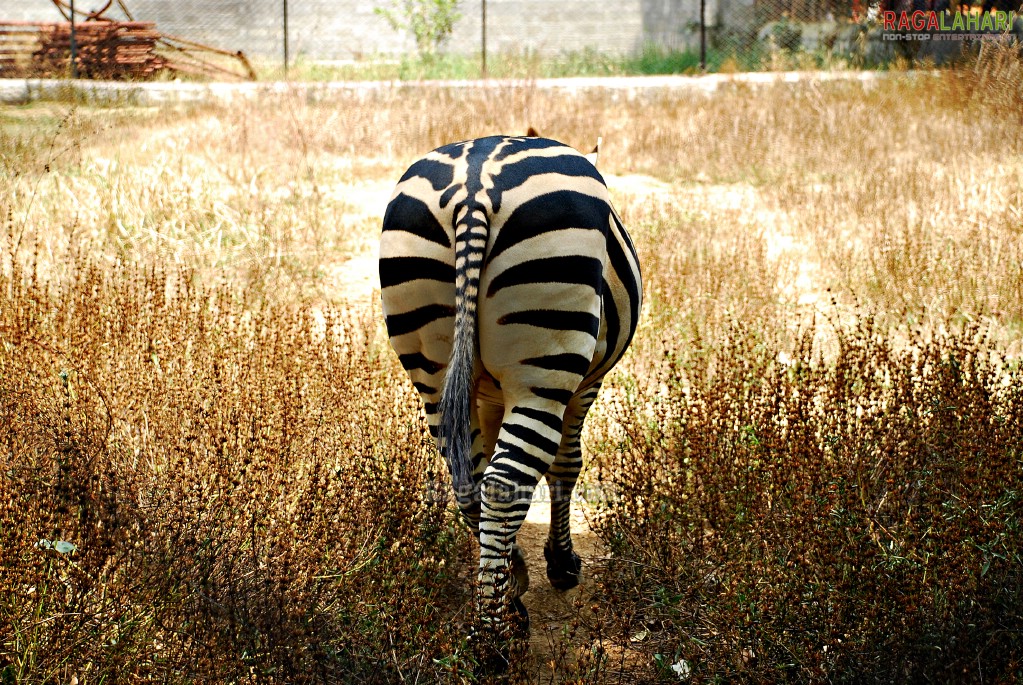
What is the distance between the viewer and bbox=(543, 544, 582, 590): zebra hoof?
405 cm

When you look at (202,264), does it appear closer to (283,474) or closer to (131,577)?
(283,474)

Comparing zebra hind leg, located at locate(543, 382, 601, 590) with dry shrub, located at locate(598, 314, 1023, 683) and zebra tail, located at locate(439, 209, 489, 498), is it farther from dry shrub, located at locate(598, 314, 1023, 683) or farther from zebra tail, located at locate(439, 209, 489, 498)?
zebra tail, located at locate(439, 209, 489, 498)

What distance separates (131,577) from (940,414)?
3314 millimetres

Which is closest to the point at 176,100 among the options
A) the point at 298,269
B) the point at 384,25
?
the point at 298,269

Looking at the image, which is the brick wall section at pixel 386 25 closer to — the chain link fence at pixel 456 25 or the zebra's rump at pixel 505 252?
the chain link fence at pixel 456 25

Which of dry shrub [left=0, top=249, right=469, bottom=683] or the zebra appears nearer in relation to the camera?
dry shrub [left=0, top=249, right=469, bottom=683]

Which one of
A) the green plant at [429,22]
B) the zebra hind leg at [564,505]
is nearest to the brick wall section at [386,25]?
the green plant at [429,22]

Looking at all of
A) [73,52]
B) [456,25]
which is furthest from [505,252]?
[456,25]

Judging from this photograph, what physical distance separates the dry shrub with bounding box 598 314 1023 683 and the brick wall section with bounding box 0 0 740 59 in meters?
21.1

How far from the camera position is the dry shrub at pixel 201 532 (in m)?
2.88

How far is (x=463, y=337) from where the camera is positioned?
304cm

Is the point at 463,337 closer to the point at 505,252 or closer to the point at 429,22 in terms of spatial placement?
the point at 505,252

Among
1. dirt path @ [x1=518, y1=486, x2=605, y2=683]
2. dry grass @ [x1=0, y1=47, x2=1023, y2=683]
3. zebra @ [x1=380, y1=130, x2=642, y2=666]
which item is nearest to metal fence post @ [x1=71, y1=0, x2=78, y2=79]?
dry grass @ [x1=0, y1=47, x2=1023, y2=683]

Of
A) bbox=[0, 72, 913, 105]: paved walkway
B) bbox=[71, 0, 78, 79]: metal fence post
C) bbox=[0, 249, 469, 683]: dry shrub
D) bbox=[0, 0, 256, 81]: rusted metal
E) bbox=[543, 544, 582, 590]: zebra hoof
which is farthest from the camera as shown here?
bbox=[0, 0, 256, 81]: rusted metal
